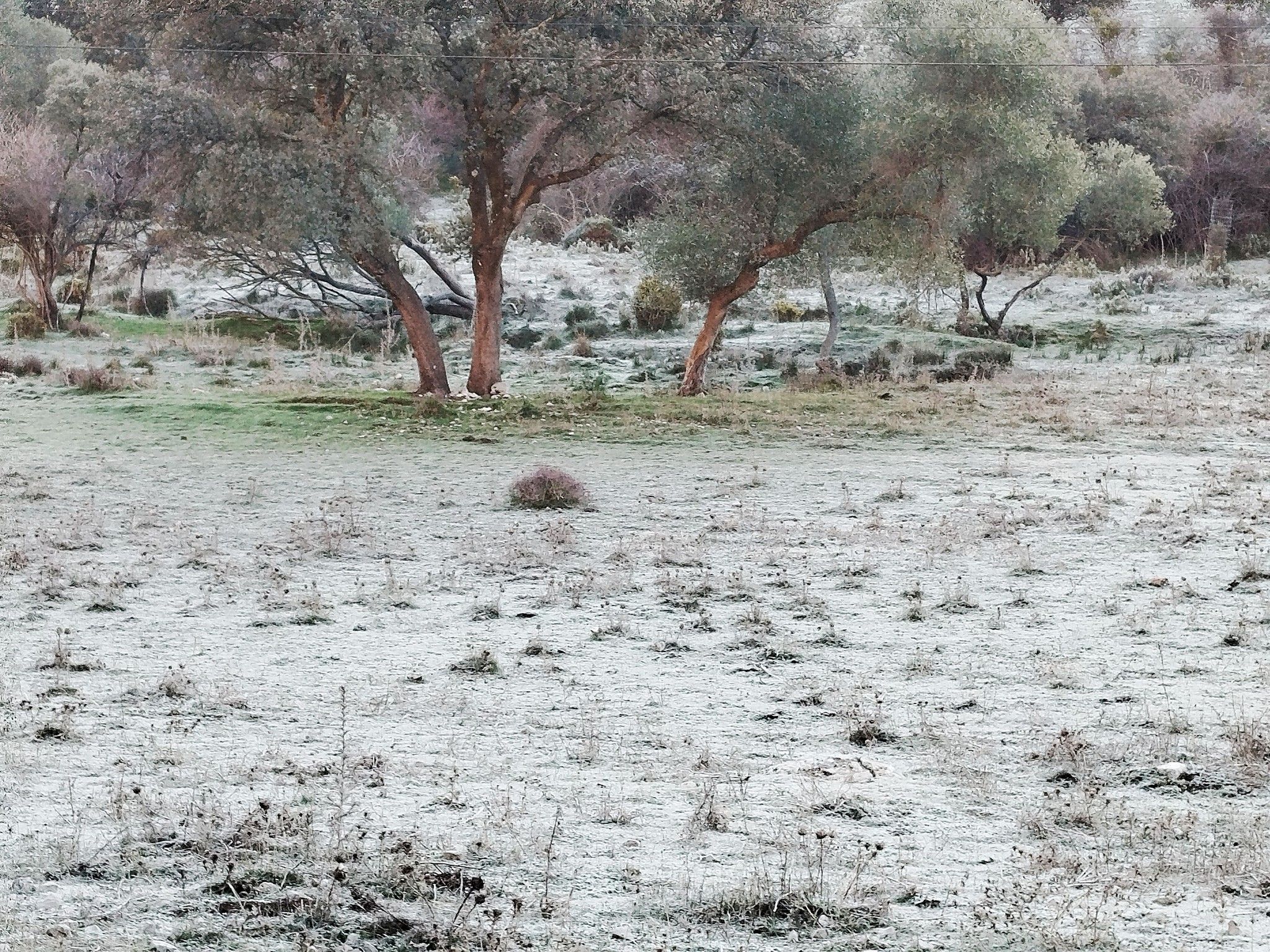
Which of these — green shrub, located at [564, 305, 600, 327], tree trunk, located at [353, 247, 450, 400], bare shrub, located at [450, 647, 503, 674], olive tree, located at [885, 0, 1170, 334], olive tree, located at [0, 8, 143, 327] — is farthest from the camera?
green shrub, located at [564, 305, 600, 327]

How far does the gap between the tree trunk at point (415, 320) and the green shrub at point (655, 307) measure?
9.54 m

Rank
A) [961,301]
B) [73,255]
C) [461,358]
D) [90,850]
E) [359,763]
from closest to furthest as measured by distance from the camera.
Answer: [90,850] → [359,763] → [461,358] → [961,301] → [73,255]

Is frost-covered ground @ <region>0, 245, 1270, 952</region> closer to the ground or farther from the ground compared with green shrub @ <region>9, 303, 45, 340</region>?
closer to the ground

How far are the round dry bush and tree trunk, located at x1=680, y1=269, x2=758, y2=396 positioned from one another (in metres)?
9.98

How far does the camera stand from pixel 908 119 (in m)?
21.0

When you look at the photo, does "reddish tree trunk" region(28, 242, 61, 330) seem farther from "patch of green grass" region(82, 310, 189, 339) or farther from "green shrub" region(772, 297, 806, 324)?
"green shrub" region(772, 297, 806, 324)

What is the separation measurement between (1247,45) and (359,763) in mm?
64517

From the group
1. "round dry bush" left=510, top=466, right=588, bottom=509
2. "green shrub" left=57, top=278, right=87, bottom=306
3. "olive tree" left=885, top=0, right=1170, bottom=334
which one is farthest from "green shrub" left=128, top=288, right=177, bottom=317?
"round dry bush" left=510, top=466, right=588, bottom=509

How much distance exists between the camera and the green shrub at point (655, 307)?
31.9 meters

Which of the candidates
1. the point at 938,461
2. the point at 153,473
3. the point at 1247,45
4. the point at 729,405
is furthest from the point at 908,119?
the point at 1247,45

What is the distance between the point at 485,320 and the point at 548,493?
9.53m

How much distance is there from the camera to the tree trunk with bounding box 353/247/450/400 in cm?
2234

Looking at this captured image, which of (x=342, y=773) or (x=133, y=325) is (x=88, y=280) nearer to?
(x=133, y=325)

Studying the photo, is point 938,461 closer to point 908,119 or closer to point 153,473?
point 908,119
